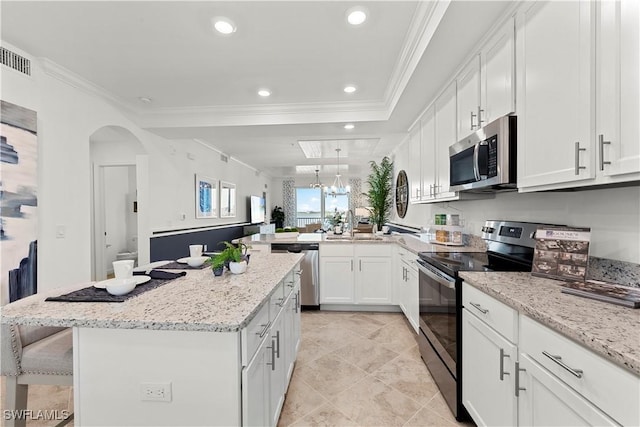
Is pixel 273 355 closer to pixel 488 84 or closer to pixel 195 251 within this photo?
pixel 195 251

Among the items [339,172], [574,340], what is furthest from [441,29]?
[339,172]

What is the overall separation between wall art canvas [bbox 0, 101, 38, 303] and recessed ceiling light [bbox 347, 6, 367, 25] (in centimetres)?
259

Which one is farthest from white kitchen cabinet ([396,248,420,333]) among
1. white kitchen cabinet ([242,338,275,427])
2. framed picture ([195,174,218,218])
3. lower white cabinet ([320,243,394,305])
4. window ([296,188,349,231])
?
window ([296,188,349,231])

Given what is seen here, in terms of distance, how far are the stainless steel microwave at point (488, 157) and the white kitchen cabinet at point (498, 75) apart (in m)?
0.09

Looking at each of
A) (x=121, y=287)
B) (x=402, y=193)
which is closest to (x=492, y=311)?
(x=121, y=287)

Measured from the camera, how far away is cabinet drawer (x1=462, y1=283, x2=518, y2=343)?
124cm

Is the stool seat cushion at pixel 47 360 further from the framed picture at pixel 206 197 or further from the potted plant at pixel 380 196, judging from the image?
the potted plant at pixel 380 196

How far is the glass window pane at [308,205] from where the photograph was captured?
10609 mm

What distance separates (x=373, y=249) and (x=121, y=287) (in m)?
2.85

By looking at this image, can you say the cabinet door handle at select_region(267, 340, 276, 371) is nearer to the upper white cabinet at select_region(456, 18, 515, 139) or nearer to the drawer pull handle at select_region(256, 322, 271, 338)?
the drawer pull handle at select_region(256, 322, 271, 338)

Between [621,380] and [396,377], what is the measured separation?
1711 mm

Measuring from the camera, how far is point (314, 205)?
10.6 meters

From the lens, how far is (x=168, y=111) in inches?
141

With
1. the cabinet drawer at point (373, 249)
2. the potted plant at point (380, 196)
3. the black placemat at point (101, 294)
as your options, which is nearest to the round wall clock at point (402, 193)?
the potted plant at point (380, 196)
